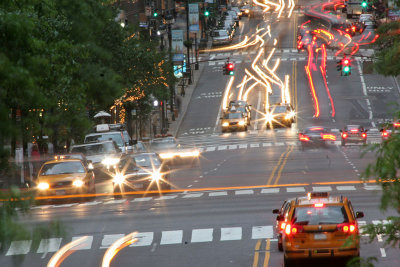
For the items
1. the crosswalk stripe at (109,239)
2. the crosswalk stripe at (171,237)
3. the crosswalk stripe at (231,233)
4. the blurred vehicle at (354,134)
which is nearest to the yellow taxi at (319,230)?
the crosswalk stripe at (231,233)

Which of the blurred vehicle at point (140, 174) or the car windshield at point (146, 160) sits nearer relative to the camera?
the blurred vehicle at point (140, 174)

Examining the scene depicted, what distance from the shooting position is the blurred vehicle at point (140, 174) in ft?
110

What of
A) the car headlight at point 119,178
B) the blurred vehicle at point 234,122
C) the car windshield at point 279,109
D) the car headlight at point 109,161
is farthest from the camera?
the car windshield at point 279,109

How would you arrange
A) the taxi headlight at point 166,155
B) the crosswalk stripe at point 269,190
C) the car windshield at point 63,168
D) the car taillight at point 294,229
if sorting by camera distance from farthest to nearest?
the taxi headlight at point 166,155
the car windshield at point 63,168
the crosswalk stripe at point 269,190
the car taillight at point 294,229

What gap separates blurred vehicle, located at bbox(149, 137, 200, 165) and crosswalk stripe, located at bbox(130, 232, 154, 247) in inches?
860

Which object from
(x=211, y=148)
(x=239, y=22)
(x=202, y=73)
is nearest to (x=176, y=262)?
(x=211, y=148)

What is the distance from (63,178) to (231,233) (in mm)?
11155

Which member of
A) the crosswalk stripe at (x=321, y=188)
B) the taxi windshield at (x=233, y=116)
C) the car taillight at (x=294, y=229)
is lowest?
the taxi windshield at (x=233, y=116)

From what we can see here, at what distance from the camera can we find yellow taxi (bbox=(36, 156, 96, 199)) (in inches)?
1292

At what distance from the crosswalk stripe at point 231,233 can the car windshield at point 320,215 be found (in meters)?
4.90

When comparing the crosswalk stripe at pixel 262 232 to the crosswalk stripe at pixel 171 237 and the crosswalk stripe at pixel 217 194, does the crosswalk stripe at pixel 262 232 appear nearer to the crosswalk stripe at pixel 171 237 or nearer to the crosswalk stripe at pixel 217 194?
the crosswalk stripe at pixel 171 237

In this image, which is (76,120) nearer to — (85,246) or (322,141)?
(85,246)

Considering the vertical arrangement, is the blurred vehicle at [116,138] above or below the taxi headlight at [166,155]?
above

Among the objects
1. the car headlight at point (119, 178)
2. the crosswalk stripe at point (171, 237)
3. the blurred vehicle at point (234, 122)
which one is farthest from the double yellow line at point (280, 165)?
the blurred vehicle at point (234, 122)
